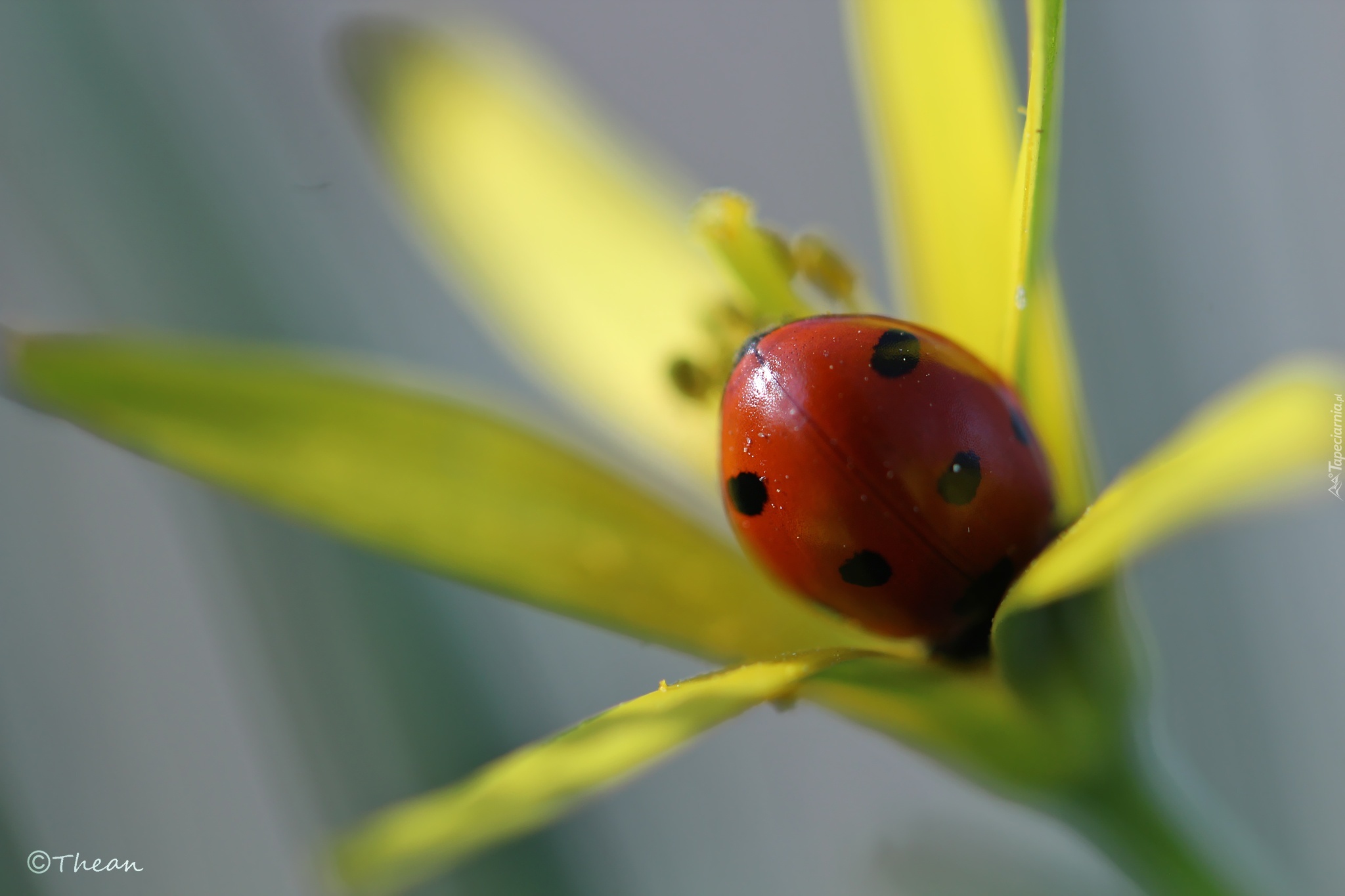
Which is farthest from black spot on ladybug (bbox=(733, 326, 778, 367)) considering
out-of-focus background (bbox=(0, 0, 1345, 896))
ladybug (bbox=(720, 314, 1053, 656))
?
out-of-focus background (bbox=(0, 0, 1345, 896))

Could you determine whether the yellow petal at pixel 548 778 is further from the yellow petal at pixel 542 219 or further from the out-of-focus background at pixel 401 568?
the yellow petal at pixel 542 219

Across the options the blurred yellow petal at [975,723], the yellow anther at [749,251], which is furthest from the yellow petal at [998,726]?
the yellow anther at [749,251]

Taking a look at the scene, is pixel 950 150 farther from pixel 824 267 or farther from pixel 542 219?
pixel 542 219

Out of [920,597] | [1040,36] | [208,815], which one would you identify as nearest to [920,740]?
[920,597]

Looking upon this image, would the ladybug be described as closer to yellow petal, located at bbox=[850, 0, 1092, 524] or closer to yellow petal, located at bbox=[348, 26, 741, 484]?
yellow petal, located at bbox=[850, 0, 1092, 524]

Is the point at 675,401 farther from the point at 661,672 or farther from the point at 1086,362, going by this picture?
the point at 661,672

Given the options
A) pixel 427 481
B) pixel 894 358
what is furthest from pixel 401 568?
pixel 894 358
